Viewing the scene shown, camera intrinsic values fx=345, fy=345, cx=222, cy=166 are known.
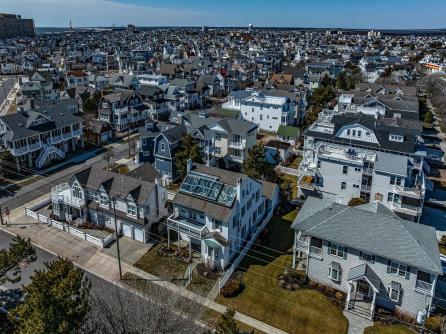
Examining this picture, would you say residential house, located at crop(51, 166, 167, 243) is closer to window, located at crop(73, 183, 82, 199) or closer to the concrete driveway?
window, located at crop(73, 183, 82, 199)

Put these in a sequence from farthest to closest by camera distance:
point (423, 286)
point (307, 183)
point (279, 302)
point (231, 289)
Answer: point (307, 183), point (231, 289), point (279, 302), point (423, 286)

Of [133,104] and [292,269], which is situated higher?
[133,104]

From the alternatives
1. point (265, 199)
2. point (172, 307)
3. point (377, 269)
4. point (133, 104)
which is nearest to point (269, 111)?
point (133, 104)

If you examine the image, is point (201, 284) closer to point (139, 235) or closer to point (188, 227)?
point (188, 227)

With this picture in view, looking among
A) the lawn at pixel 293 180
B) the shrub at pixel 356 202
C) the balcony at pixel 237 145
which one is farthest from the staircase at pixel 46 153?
the shrub at pixel 356 202

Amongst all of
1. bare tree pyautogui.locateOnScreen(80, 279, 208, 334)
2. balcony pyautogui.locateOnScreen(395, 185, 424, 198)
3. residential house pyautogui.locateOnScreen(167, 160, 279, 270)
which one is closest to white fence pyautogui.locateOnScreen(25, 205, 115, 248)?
residential house pyautogui.locateOnScreen(167, 160, 279, 270)

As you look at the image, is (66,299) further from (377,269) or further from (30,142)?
(30,142)

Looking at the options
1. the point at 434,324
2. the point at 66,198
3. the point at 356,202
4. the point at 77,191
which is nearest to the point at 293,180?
the point at 356,202
